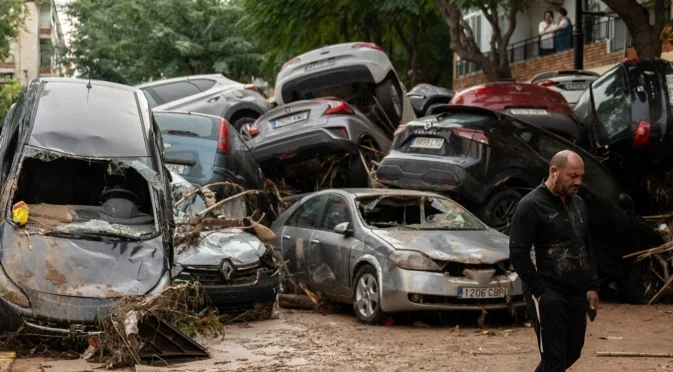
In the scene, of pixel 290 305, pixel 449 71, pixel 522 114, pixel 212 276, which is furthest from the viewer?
pixel 449 71

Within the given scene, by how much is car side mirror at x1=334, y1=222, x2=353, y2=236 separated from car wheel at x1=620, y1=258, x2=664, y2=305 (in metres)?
3.57

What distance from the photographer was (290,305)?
44.1 ft

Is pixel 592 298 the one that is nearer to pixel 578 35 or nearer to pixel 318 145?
pixel 318 145

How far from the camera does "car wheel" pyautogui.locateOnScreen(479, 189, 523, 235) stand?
46.3 ft

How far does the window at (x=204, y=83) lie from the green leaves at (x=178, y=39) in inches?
849

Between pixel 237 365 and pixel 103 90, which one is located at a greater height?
pixel 103 90

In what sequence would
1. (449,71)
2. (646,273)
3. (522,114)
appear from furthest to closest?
(449,71) → (522,114) → (646,273)

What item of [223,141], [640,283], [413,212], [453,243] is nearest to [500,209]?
[413,212]

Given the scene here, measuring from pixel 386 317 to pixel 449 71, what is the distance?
34401 millimetres

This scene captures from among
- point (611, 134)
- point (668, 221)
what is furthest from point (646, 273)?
point (611, 134)

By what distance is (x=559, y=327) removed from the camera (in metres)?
7.30

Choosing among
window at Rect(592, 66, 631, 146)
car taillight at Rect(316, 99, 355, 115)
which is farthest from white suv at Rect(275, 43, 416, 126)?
window at Rect(592, 66, 631, 146)

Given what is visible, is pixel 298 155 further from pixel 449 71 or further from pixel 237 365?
pixel 449 71

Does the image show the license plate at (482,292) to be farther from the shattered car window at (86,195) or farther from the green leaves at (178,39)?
the green leaves at (178,39)
